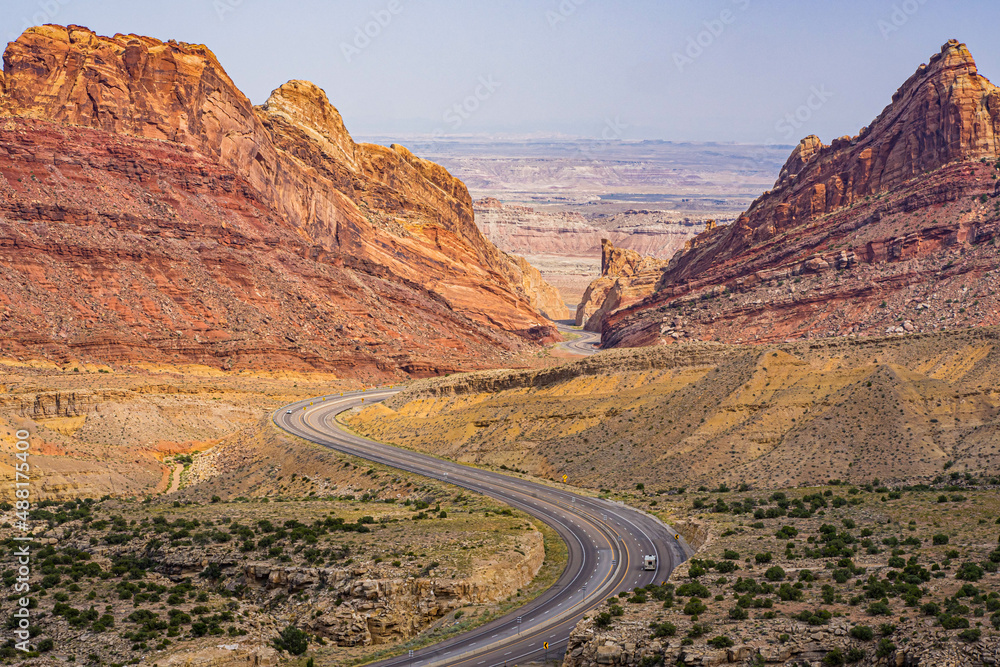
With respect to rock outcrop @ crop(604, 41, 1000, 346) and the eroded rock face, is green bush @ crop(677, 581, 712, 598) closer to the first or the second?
the eroded rock face

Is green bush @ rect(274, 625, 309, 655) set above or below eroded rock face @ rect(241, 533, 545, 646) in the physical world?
below

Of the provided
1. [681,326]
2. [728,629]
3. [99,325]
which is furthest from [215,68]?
[728,629]

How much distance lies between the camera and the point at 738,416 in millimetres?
69500

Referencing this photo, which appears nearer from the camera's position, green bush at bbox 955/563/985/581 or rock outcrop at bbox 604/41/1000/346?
green bush at bbox 955/563/985/581

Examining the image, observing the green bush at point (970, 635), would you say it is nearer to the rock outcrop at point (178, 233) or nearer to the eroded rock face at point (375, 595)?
the eroded rock face at point (375, 595)

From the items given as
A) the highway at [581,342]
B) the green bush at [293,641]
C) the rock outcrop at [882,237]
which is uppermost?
the rock outcrop at [882,237]

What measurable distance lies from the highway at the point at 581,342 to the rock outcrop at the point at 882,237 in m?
8.77

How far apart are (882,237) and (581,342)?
187ft

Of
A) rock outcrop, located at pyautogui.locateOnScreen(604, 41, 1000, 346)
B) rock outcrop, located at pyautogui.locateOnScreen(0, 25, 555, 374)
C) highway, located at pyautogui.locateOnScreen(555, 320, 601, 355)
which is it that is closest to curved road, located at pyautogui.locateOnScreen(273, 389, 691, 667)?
rock outcrop, located at pyautogui.locateOnScreen(0, 25, 555, 374)

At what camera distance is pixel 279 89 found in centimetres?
15250

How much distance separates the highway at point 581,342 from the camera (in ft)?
498

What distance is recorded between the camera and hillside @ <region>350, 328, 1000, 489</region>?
A: 60.8m

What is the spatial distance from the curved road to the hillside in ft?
19.7

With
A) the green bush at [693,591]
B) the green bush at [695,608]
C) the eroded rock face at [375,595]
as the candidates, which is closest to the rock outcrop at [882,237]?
the green bush at [693,591]
